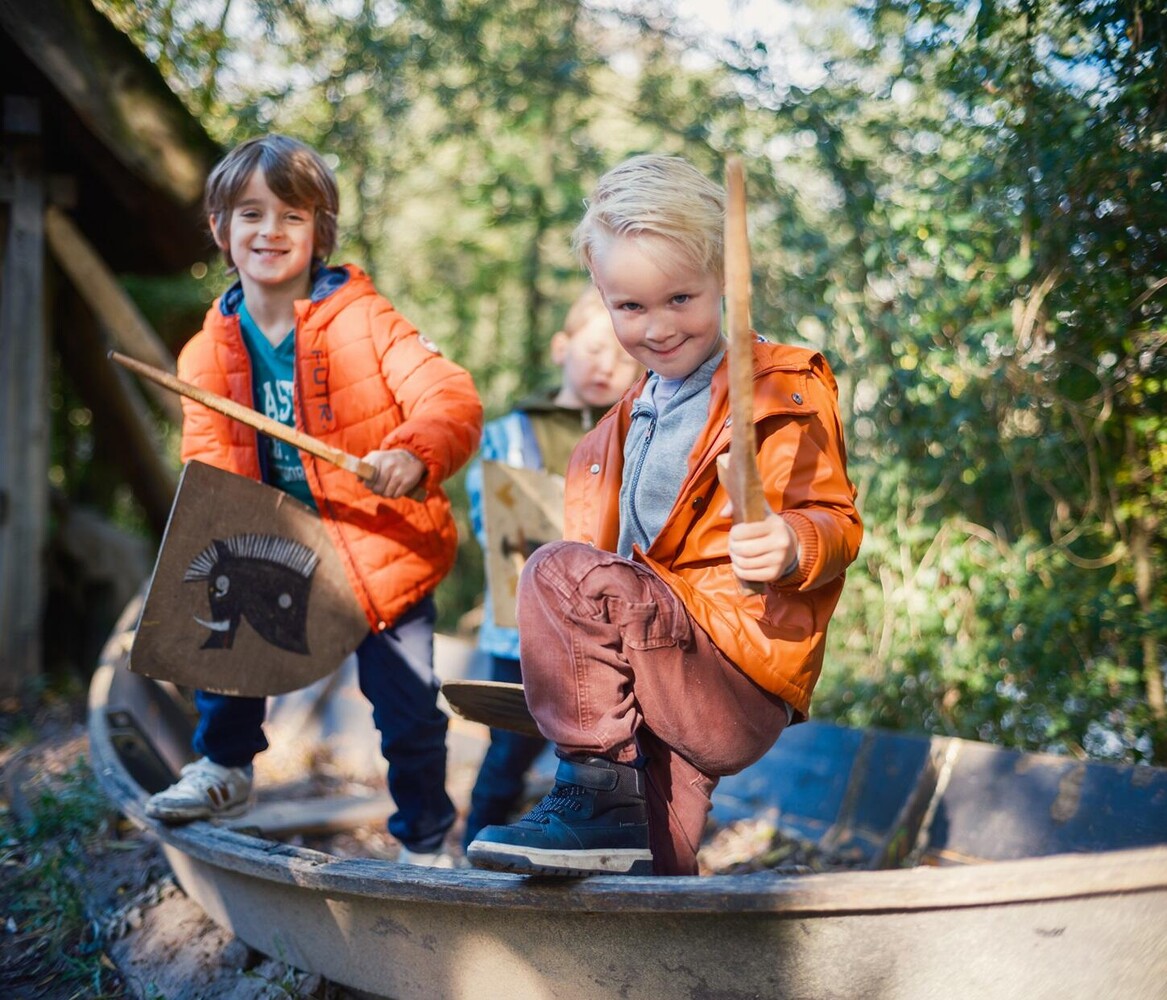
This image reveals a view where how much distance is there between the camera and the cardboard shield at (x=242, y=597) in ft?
8.63

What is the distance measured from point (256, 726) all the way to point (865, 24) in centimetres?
354

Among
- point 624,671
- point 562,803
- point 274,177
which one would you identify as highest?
point 274,177

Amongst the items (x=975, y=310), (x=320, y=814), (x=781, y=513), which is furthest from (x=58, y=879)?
(x=975, y=310)

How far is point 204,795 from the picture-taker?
2.80 meters

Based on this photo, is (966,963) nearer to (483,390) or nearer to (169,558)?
(169,558)

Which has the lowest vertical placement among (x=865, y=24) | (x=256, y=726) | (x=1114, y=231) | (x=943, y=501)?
(x=256, y=726)

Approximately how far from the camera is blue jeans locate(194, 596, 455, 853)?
9.40ft

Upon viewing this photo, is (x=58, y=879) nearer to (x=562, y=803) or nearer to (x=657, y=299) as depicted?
(x=562, y=803)

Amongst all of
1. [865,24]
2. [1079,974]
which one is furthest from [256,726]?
[865,24]

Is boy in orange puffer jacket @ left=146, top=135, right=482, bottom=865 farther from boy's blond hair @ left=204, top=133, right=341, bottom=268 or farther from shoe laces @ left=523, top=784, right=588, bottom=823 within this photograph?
shoe laces @ left=523, top=784, right=588, bottom=823

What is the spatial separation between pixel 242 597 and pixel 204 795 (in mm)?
524

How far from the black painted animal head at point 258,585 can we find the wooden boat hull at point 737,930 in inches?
21.6

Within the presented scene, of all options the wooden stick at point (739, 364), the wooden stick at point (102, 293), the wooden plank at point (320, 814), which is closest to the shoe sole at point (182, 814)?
the wooden plank at point (320, 814)

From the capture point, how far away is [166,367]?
5340mm
